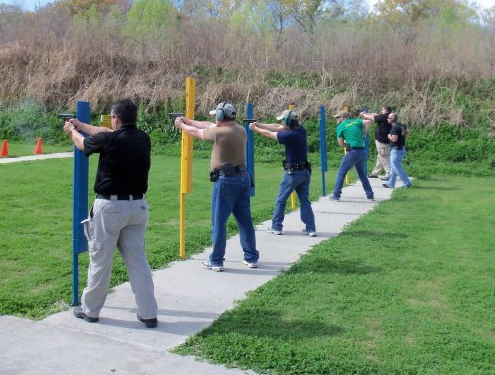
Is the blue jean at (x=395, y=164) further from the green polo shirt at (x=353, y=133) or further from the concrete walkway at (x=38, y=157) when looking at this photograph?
the concrete walkway at (x=38, y=157)

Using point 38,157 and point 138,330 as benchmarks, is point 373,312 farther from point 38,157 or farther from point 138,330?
point 38,157

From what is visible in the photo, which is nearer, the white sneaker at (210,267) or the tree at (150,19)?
the white sneaker at (210,267)

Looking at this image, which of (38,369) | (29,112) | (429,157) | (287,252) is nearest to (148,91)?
(29,112)

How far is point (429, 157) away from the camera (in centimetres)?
2150

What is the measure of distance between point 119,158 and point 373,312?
9.26 feet

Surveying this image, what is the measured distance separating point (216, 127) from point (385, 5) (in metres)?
51.6

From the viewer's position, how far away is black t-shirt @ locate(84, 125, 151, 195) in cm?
559

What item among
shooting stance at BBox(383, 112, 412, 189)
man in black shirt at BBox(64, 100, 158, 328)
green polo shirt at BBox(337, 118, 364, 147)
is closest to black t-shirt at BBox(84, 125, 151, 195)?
man in black shirt at BBox(64, 100, 158, 328)

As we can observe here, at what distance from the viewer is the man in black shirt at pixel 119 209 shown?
5.63 metres

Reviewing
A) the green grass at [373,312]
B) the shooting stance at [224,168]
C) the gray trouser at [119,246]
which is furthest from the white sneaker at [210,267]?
the gray trouser at [119,246]

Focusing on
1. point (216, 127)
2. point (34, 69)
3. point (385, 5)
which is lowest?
point (216, 127)

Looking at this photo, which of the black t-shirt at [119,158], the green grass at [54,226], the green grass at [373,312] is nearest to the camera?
the green grass at [373,312]

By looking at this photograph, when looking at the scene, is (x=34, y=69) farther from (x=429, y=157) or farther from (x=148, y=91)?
(x=429, y=157)

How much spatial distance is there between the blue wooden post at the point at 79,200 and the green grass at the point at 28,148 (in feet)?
47.5
